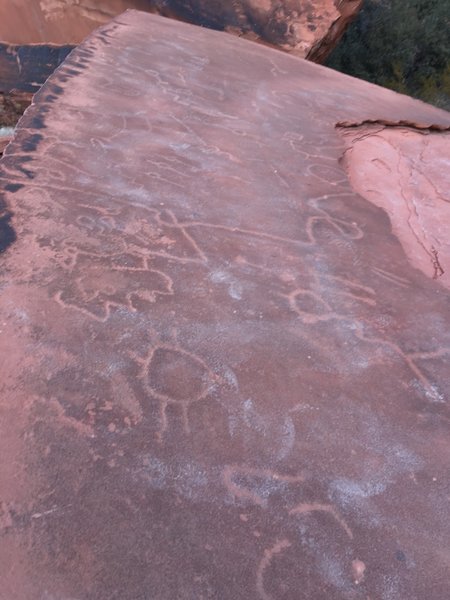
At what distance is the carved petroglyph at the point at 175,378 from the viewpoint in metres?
0.92

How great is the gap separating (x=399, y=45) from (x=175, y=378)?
687 cm

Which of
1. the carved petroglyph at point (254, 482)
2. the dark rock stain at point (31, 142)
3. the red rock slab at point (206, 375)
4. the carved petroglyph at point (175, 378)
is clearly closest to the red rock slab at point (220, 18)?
the red rock slab at point (206, 375)

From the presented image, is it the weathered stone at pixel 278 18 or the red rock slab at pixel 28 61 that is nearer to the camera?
the red rock slab at pixel 28 61

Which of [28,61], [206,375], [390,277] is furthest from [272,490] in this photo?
[28,61]

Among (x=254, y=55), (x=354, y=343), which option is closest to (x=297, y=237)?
(x=354, y=343)

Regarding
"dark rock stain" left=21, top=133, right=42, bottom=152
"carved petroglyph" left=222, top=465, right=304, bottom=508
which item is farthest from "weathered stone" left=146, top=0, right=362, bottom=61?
"carved petroglyph" left=222, top=465, right=304, bottom=508

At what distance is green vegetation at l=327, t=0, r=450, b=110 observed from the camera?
6504 mm

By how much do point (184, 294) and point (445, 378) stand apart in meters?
0.54

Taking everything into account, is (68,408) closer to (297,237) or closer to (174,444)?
(174,444)

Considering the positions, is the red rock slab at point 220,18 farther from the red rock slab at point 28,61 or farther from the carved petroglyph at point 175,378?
the carved petroglyph at point 175,378

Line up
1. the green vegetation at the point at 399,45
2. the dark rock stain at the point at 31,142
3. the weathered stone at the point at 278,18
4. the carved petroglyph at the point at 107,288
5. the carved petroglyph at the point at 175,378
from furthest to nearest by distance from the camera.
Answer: the green vegetation at the point at 399,45
the weathered stone at the point at 278,18
the dark rock stain at the point at 31,142
the carved petroglyph at the point at 107,288
the carved petroglyph at the point at 175,378

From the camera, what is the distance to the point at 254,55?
2617mm

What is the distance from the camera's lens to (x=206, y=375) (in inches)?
38.3

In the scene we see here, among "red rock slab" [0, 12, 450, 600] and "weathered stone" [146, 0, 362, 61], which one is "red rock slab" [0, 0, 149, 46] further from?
"red rock slab" [0, 12, 450, 600]
